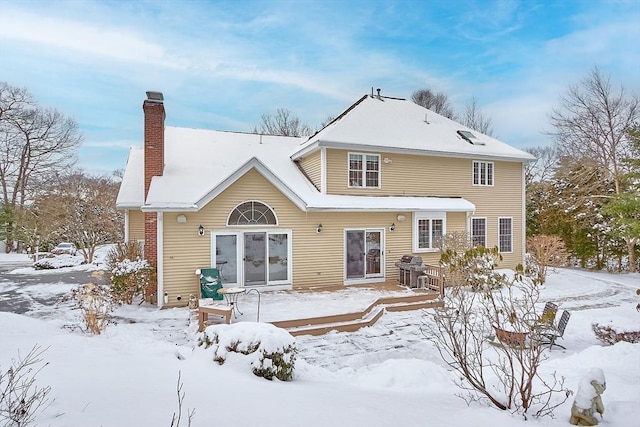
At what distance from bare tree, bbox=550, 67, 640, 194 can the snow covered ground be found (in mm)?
→ 13156

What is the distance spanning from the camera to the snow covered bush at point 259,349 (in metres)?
5.13

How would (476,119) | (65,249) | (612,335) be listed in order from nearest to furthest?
(612,335) < (65,249) < (476,119)

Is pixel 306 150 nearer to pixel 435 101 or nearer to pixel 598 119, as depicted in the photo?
pixel 598 119

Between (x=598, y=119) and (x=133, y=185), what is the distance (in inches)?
937

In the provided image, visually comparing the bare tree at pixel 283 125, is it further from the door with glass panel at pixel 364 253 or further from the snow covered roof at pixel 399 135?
the door with glass panel at pixel 364 253

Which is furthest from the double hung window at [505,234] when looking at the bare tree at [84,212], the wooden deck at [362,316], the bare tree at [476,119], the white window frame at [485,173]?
the bare tree at [84,212]

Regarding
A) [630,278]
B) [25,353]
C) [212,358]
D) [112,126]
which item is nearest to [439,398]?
[212,358]

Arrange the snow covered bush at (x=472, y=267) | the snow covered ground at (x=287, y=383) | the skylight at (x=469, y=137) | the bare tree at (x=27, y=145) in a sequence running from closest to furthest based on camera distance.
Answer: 1. the snow covered ground at (x=287, y=383)
2. the snow covered bush at (x=472, y=267)
3. the skylight at (x=469, y=137)
4. the bare tree at (x=27, y=145)

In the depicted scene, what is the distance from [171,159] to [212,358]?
1038cm

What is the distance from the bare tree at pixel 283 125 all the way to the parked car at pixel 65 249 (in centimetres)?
1632

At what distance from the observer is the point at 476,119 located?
31.2 metres

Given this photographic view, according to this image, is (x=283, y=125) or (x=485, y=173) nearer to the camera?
(x=485, y=173)

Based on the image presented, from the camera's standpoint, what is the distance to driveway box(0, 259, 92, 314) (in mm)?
10977

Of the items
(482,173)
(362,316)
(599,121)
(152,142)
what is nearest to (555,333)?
(362,316)
